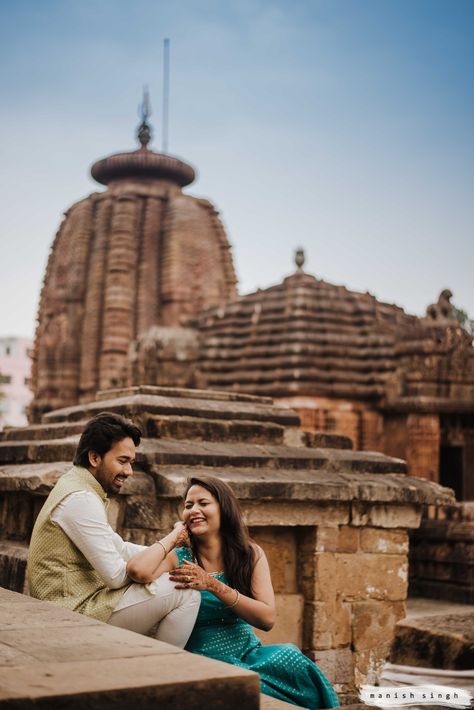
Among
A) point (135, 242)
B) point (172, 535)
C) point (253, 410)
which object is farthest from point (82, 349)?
point (172, 535)

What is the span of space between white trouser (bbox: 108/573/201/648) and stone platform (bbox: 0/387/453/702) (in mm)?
1425

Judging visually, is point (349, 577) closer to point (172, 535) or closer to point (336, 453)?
point (336, 453)

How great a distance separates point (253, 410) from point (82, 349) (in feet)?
66.5

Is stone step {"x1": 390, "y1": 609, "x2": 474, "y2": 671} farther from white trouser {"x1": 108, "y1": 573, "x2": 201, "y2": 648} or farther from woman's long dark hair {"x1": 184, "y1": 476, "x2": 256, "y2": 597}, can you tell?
white trouser {"x1": 108, "y1": 573, "x2": 201, "y2": 648}

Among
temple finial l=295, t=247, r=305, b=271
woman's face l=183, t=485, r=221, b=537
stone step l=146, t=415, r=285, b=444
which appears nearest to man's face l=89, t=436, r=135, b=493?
woman's face l=183, t=485, r=221, b=537

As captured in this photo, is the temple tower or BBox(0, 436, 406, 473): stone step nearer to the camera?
BBox(0, 436, 406, 473): stone step

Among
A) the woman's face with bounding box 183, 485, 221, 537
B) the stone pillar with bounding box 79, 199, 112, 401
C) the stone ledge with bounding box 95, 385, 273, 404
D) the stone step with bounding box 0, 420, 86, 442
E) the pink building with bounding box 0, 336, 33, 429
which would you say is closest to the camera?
the woman's face with bounding box 183, 485, 221, 537

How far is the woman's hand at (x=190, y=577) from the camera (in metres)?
3.82

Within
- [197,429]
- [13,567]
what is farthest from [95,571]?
[197,429]

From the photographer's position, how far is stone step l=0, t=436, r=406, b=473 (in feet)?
18.8

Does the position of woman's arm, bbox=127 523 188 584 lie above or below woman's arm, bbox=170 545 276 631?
above

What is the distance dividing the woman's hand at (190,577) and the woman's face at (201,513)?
263 mm

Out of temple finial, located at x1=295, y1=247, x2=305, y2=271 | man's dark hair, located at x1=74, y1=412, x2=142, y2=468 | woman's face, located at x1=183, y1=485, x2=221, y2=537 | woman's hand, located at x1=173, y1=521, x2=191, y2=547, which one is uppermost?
temple finial, located at x1=295, y1=247, x2=305, y2=271

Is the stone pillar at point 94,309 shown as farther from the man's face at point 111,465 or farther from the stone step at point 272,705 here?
the stone step at point 272,705
